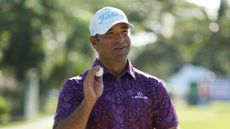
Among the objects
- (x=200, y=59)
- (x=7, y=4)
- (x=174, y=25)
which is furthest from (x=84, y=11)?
(x=200, y=59)

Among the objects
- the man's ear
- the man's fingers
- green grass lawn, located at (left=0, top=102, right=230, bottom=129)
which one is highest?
green grass lawn, located at (left=0, top=102, right=230, bottom=129)

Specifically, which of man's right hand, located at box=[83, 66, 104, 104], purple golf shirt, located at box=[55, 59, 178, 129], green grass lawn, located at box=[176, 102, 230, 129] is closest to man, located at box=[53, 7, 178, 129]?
purple golf shirt, located at box=[55, 59, 178, 129]

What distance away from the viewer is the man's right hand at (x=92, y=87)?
3.67 meters

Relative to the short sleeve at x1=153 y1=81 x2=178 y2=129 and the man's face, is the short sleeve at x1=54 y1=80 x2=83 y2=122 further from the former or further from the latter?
the short sleeve at x1=153 y1=81 x2=178 y2=129

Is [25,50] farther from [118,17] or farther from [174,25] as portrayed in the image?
[118,17]

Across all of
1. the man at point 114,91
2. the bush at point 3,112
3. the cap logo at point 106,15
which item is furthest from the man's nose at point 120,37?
the bush at point 3,112

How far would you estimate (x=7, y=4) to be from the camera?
3219 centimetres

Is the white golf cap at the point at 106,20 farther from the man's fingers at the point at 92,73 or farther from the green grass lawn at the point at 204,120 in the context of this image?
the green grass lawn at the point at 204,120

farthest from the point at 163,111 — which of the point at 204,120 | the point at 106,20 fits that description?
the point at 204,120

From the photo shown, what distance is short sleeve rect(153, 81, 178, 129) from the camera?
4.09m

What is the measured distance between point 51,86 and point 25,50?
928 cm

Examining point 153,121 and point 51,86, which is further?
point 51,86

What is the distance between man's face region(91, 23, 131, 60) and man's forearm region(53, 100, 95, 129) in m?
0.41

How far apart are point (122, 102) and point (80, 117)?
14.1 inches
